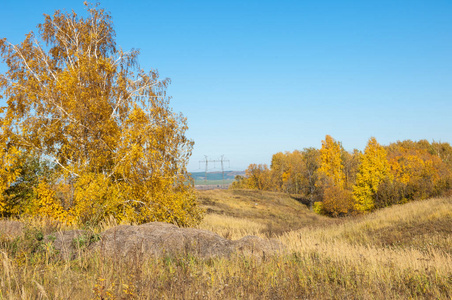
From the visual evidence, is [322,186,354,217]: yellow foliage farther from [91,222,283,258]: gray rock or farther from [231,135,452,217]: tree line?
[91,222,283,258]: gray rock

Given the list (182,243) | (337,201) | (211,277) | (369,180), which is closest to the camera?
(211,277)

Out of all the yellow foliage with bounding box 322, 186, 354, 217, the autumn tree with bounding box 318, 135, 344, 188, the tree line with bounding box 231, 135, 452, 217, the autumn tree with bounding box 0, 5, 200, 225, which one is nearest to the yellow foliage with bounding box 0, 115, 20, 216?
the autumn tree with bounding box 0, 5, 200, 225

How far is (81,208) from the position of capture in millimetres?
12047

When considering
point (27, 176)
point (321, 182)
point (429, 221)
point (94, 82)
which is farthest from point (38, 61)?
point (321, 182)

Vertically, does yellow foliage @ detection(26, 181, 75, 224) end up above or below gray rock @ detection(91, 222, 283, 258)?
above

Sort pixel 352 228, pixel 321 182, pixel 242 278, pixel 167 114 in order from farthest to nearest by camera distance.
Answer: pixel 321 182 → pixel 352 228 → pixel 167 114 → pixel 242 278

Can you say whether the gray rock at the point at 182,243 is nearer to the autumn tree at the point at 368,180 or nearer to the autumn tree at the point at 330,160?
the autumn tree at the point at 368,180

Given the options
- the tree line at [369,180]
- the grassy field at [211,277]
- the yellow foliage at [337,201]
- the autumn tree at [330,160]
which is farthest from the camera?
the autumn tree at [330,160]

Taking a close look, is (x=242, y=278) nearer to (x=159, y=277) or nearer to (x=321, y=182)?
(x=159, y=277)

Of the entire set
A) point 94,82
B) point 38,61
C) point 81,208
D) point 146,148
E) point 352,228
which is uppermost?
point 38,61

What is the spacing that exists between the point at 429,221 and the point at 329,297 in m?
19.1

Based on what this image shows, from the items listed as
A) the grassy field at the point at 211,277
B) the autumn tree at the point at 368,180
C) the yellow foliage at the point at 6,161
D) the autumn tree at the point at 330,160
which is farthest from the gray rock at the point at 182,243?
the autumn tree at the point at 330,160

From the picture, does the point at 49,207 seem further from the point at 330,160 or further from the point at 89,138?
the point at 330,160

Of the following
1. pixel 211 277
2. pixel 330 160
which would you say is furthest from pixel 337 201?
pixel 211 277
